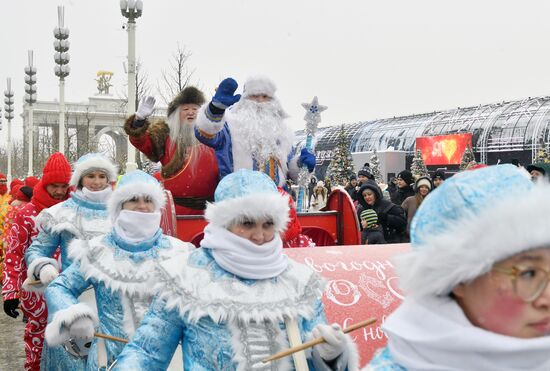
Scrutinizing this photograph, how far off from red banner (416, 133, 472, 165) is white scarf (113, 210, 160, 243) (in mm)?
38072

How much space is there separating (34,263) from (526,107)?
3891 cm

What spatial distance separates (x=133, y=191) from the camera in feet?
14.0

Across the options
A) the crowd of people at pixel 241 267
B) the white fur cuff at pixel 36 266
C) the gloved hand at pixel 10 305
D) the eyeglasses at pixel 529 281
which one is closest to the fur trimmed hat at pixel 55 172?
the crowd of people at pixel 241 267

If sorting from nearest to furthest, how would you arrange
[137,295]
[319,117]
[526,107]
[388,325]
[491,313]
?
[491,313], [388,325], [137,295], [319,117], [526,107]

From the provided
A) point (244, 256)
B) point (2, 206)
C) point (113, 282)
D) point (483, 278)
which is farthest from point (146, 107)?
point (2, 206)

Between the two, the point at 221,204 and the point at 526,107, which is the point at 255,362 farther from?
the point at 526,107

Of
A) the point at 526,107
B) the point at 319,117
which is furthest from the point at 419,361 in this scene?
the point at 526,107

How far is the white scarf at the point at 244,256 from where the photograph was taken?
9.10 ft

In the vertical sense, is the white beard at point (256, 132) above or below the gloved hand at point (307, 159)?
above

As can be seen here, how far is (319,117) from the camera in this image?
6141mm

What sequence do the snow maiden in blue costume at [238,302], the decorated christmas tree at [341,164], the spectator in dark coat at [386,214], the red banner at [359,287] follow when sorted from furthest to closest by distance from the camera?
the decorated christmas tree at [341,164] < the spectator in dark coat at [386,214] < the red banner at [359,287] < the snow maiden in blue costume at [238,302]

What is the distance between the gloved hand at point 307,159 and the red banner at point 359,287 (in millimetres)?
1265

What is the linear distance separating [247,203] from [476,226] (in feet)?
4.95

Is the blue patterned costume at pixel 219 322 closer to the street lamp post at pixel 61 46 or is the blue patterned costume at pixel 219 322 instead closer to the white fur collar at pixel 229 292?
the white fur collar at pixel 229 292
